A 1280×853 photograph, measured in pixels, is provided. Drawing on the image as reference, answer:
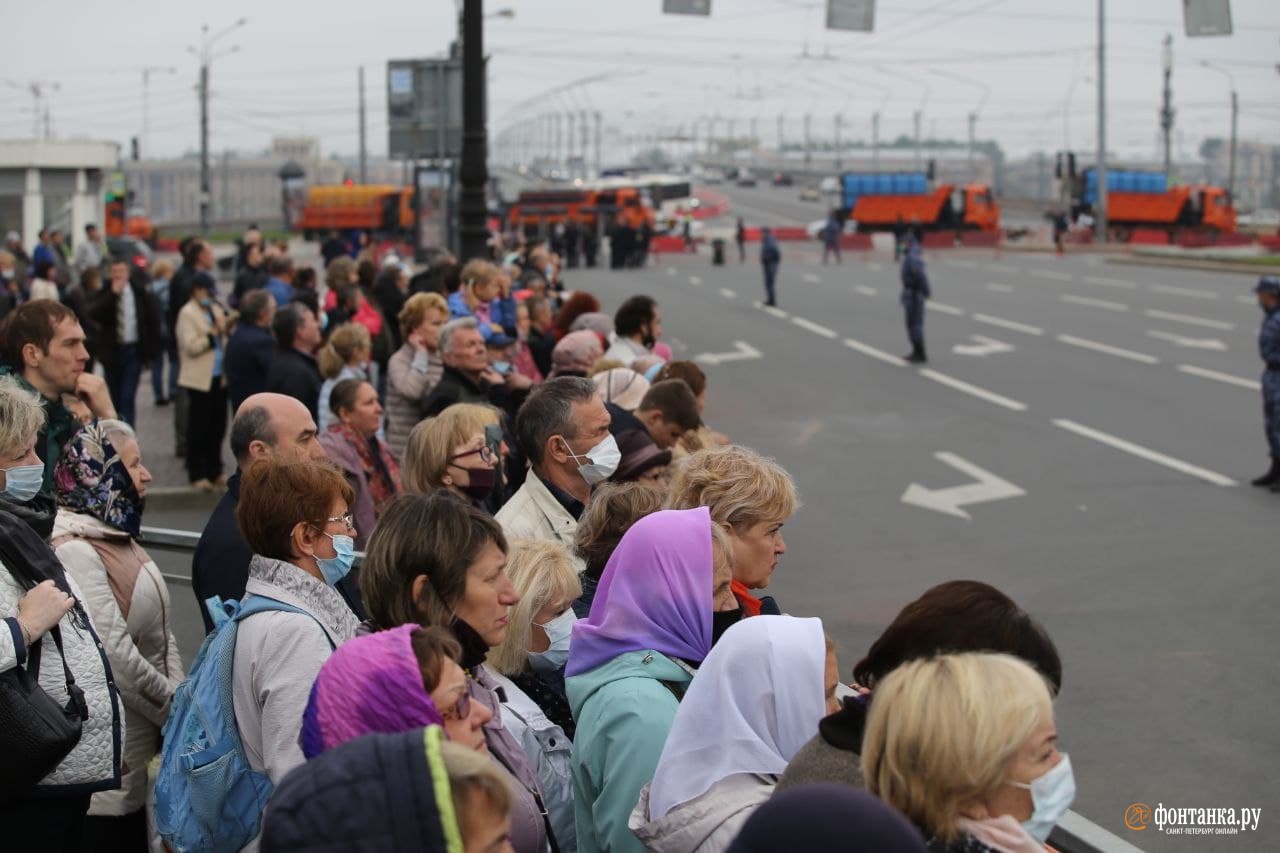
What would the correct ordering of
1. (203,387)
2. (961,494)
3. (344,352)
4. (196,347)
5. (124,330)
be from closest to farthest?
(344,352)
(203,387)
(196,347)
(961,494)
(124,330)

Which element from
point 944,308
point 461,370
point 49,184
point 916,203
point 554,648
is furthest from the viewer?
point 916,203

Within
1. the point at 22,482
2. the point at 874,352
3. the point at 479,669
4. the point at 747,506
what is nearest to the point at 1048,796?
the point at 479,669

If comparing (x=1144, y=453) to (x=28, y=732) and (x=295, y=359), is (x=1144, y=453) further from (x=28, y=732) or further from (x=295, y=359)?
(x=28, y=732)

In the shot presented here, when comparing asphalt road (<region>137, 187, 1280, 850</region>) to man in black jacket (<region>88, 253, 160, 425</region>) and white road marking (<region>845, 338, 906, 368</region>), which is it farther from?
man in black jacket (<region>88, 253, 160, 425</region>)

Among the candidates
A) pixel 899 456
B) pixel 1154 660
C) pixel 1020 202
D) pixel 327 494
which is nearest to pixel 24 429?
pixel 327 494

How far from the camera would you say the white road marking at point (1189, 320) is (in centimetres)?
3005

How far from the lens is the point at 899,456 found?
17.2 meters

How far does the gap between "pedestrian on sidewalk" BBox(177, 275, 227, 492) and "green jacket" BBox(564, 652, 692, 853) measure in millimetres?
9826

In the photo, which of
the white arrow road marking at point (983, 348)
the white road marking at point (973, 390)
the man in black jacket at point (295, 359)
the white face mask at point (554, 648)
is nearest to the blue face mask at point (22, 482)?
the white face mask at point (554, 648)

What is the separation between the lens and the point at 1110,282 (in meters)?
42.1

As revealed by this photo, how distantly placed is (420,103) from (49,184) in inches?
1153

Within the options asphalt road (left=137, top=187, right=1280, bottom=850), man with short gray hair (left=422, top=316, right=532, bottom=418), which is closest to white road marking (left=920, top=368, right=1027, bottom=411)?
asphalt road (left=137, top=187, right=1280, bottom=850)

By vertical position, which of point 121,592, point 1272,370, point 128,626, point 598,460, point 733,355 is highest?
point 598,460

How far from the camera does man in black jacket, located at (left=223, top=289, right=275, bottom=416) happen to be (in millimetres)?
11664
